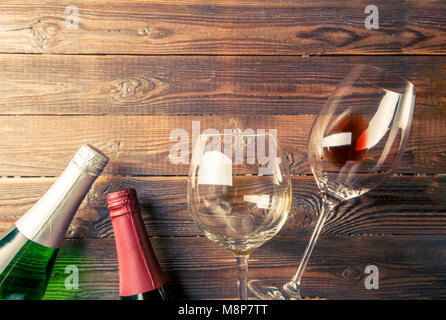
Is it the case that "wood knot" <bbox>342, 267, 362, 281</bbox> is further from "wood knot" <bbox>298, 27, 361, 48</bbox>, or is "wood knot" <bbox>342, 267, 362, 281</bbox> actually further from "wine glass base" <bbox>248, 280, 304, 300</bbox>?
"wood knot" <bbox>298, 27, 361, 48</bbox>

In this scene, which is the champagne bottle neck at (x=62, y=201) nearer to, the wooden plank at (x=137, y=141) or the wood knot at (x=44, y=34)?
the wooden plank at (x=137, y=141)

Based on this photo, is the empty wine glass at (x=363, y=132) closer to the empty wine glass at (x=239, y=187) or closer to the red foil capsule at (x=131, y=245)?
the empty wine glass at (x=239, y=187)

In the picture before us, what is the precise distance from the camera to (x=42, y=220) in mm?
561

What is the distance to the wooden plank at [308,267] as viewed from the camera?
628 millimetres

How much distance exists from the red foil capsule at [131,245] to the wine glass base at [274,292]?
6.0 inches

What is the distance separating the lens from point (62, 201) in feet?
1.83

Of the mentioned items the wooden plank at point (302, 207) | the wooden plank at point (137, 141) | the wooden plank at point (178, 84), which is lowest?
the wooden plank at point (302, 207)

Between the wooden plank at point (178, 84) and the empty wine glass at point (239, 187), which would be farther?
the wooden plank at point (178, 84)

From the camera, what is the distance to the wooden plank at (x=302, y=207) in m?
0.63

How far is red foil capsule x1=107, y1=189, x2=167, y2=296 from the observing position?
1.80 feet

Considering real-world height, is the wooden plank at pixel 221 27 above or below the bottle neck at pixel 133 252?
above

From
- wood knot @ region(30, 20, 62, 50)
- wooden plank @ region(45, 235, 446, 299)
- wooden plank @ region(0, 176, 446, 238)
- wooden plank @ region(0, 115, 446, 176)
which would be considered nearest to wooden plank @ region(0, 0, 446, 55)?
wood knot @ region(30, 20, 62, 50)

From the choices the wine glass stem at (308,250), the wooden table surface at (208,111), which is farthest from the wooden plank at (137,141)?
the wine glass stem at (308,250)

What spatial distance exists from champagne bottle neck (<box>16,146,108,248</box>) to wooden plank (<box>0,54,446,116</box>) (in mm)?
126
